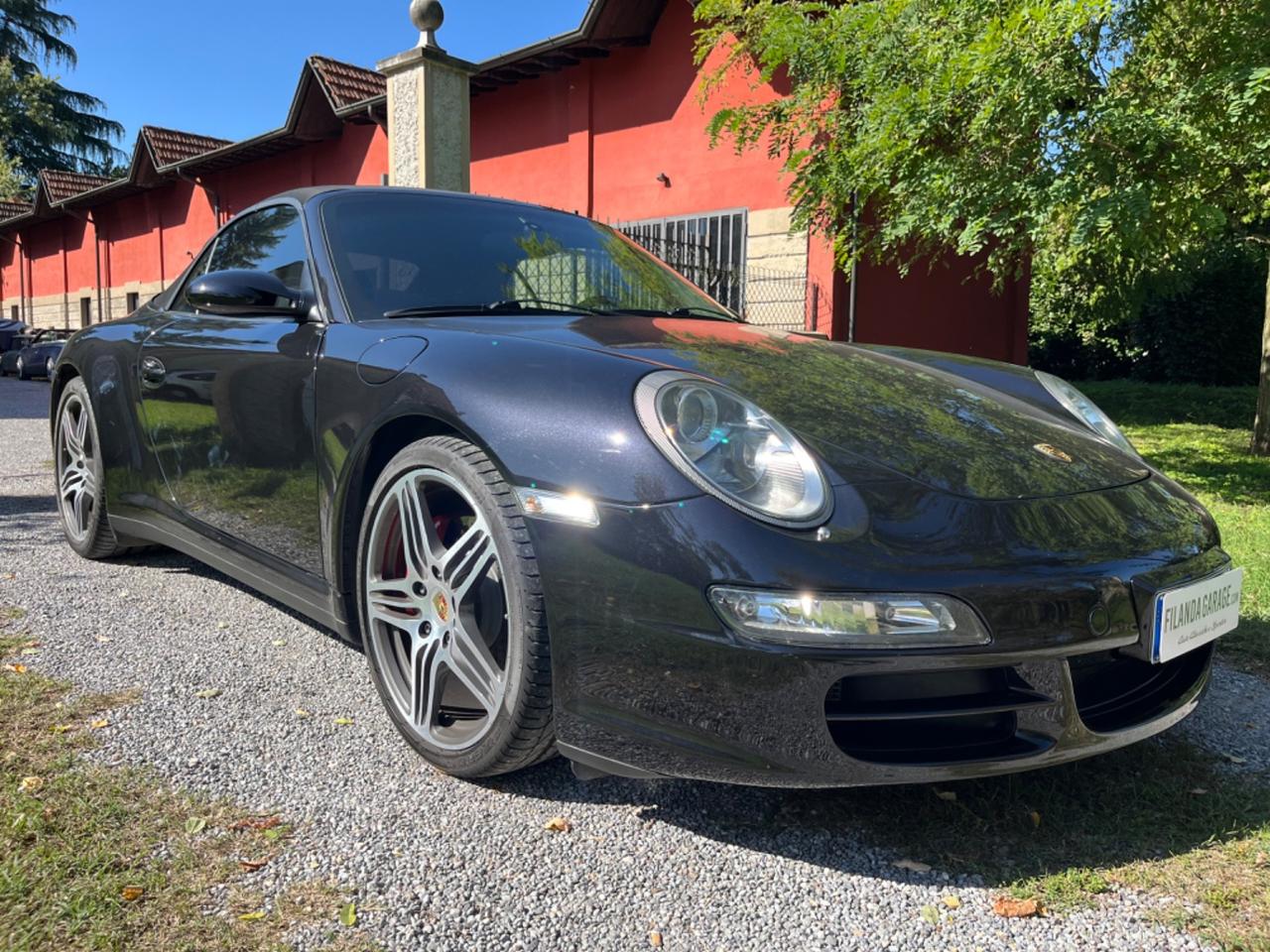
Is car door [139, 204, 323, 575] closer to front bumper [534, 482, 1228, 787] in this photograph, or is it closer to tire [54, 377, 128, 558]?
tire [54, 377, 128, 558]

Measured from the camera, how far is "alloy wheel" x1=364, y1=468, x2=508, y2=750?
A: 6.75ft

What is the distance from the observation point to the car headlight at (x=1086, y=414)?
254cm

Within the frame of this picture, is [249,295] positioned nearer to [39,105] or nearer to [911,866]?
[911,866]

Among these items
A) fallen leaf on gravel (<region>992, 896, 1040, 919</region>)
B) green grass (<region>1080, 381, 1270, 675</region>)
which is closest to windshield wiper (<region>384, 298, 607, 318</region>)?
fallen leaf on gravel (<region>992, 896, 1040, 919</region>)

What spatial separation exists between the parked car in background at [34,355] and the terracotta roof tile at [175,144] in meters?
4.59

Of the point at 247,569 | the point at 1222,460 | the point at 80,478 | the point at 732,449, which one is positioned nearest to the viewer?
the point at 732,449

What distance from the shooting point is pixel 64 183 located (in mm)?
26859

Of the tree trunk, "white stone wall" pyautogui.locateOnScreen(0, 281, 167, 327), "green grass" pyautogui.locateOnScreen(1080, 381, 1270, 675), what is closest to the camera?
"green grass" pyautogui.locateOnScreen(1080, 381, 1270, 675)

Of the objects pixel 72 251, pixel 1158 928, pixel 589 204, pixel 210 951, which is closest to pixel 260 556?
pixel 210 951

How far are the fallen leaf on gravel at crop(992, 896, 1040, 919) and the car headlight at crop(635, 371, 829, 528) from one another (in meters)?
0.76

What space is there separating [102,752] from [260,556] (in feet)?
2.39

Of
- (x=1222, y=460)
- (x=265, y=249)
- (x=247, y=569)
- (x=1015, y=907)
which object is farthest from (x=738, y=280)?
(x=1015, y=907)

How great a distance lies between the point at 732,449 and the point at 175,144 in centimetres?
2387

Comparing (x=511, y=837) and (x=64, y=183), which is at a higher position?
(x=64, y=183)
